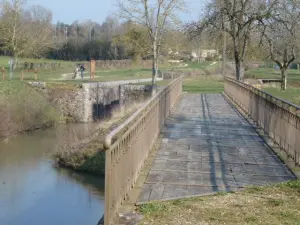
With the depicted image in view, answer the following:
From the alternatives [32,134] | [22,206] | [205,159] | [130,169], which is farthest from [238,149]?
[32,134]

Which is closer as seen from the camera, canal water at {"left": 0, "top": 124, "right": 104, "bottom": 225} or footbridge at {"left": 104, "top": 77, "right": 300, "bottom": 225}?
footbridge at {"left": 104, "top": 77, "right": 300, "bottom": 225}

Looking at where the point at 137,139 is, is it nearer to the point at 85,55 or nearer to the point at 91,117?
the point at 91,117

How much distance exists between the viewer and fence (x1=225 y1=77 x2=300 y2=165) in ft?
27.7

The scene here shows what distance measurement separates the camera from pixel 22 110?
3481 centimetres

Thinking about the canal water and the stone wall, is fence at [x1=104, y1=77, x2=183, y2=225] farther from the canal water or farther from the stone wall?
the stone wall

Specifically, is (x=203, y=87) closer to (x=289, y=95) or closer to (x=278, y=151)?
(x=289, y=95)

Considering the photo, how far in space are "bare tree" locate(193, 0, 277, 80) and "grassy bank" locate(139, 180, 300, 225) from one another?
70.6ft

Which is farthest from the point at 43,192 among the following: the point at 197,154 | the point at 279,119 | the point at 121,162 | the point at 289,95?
the point at 121,162

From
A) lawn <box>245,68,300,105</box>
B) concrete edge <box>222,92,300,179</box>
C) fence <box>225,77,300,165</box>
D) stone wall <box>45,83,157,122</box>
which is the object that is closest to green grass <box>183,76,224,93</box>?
lawn <box>245,68,300,105</box>

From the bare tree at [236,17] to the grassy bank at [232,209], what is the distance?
70.6ft

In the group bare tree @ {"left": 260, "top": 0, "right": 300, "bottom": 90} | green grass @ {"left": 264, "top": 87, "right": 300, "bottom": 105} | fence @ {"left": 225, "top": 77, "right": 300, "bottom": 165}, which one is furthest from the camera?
bare tree @ {"left": 260, "top": 0, "right": 300, "bottom": 90}

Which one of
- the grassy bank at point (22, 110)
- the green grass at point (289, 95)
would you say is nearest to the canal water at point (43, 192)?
the grassy bank at point (22, 110)

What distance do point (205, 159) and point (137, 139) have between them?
2.35 m

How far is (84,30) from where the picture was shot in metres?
116
